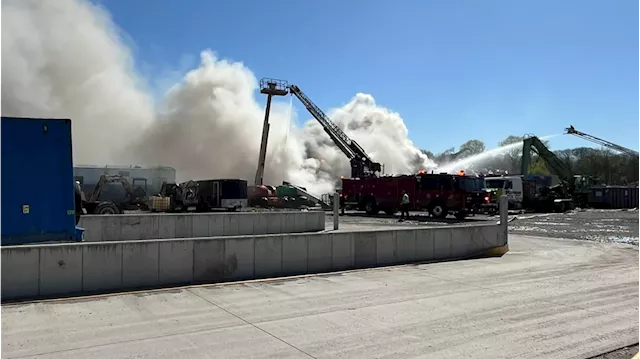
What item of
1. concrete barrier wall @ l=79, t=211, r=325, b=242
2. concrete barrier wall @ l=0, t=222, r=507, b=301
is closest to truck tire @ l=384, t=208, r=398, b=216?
concrete barrier wall @ l=79, t=211, r=325, b=242

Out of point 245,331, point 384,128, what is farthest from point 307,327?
point 384,128

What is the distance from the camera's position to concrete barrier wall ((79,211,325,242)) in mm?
13859

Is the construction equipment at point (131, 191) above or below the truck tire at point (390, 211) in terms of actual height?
above

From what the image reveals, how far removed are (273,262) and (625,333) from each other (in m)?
5.32

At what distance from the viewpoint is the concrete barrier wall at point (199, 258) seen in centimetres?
680

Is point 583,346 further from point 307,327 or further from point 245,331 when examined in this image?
point 245,331

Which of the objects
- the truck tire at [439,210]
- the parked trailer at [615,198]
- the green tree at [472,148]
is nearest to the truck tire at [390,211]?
the truck tire at [439,210]

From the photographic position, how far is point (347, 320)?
5.93m

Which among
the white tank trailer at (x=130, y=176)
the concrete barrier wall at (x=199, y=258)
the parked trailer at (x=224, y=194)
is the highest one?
the white tank trailer at (x=130, y=176)

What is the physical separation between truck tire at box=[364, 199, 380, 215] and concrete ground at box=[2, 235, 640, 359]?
19.4 meters

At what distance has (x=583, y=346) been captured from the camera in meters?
5.08

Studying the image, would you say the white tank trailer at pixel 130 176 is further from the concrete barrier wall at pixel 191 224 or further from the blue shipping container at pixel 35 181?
the blue shipping container at pixel 35 181

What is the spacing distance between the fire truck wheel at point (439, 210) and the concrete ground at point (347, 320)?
1574 cm

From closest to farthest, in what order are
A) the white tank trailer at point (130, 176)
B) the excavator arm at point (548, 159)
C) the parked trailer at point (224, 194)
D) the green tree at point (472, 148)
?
1. the parked trailer at point (224, 194)
2. the white tank trailer at point (130, 176)
3. the excavator arm at point (548, 159)
4. the green tree at point (472, 148)
